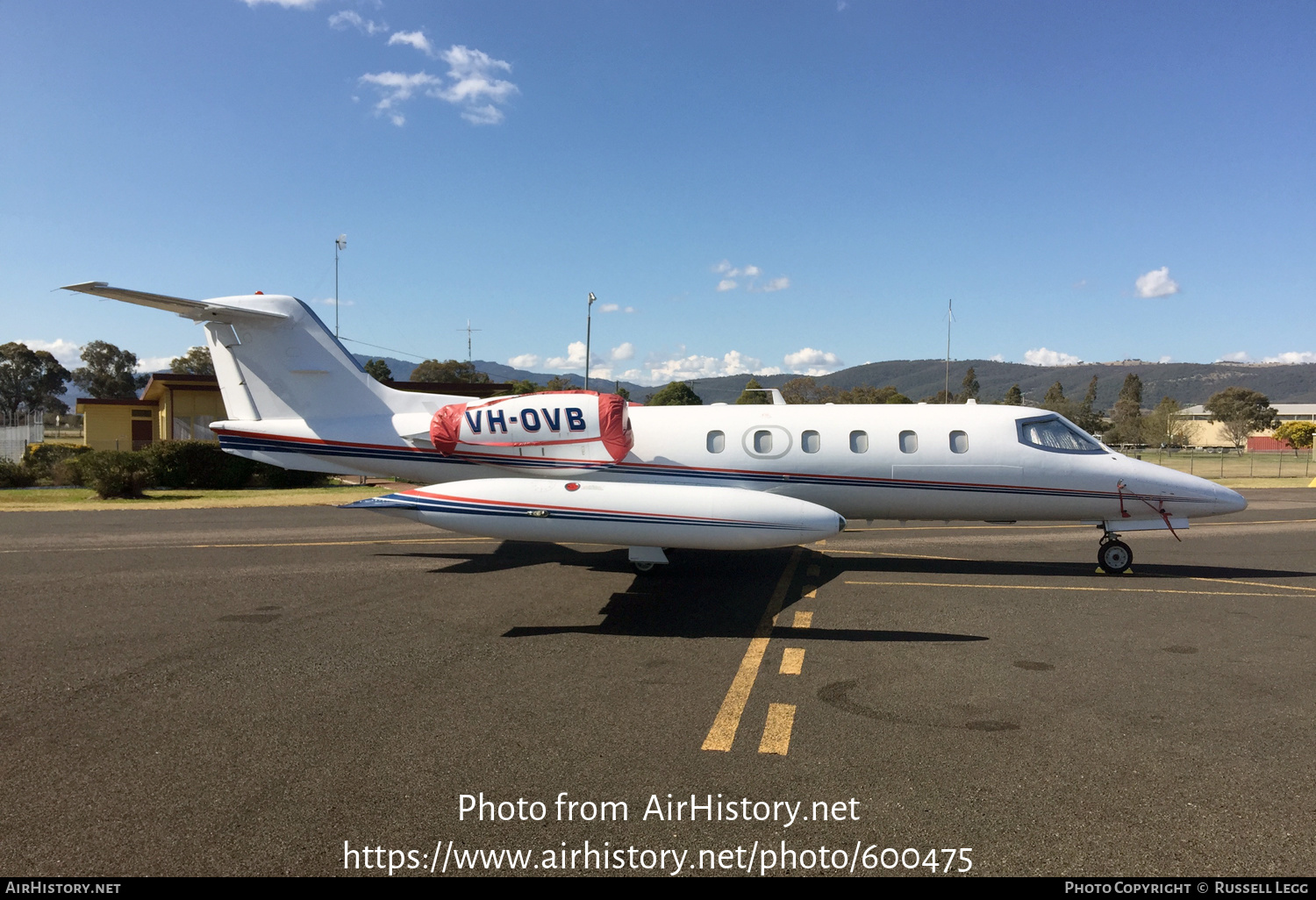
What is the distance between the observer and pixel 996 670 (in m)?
7.55

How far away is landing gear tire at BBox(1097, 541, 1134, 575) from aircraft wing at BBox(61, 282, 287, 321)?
14.8 metres

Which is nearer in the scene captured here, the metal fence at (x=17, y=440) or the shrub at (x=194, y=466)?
the shrub at (x=194, y=466)

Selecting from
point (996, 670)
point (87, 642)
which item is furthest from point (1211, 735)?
point (87, 642)

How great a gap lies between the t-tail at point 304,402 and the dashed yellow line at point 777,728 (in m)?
8.51

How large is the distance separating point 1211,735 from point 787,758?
3.43 m

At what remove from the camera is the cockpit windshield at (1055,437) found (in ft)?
41.8

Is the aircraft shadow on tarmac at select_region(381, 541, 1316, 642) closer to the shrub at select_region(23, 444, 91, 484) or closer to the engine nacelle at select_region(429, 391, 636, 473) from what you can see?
the engine nacelle at select_region(429, 391, 636, 473)

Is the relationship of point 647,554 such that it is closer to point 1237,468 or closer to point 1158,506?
point 1158,506

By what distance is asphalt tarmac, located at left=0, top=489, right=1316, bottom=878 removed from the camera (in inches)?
173

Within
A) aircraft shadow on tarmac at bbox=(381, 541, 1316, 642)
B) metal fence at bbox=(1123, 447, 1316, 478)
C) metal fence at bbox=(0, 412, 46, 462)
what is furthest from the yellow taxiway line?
metal fence at bbox=(0, 412, 46, 462)

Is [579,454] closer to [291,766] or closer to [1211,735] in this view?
[291,766]

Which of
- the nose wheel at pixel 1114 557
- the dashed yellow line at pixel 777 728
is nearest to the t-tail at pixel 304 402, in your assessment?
the dashed yellow line at pixel 777 728

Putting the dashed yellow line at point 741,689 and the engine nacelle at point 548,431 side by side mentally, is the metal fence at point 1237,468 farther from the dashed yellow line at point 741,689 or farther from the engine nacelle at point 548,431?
the dashed yellow line at point 741,689

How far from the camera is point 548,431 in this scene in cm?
1252
